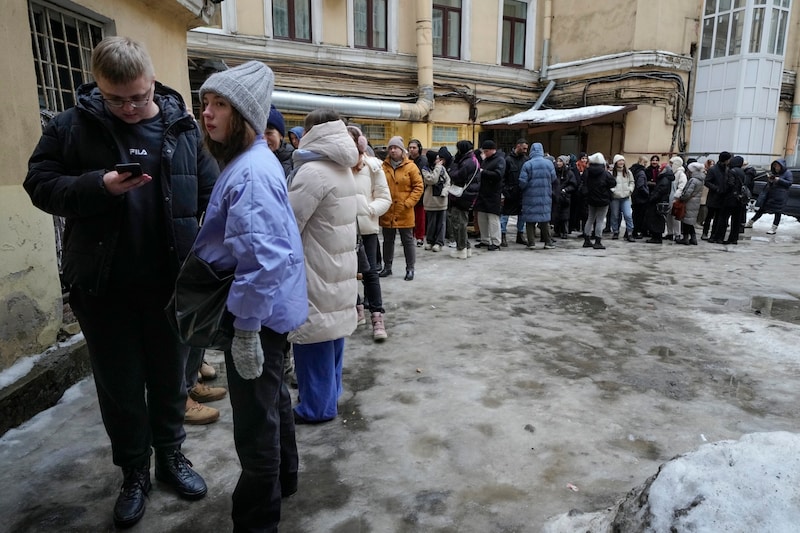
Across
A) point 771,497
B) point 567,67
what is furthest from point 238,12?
point 771,497

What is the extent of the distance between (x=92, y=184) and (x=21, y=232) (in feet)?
5.73

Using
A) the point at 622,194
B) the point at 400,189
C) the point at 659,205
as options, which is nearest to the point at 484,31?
the point at 622,194

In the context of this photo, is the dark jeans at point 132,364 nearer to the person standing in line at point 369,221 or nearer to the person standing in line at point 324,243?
the person standing in line at point 324,243

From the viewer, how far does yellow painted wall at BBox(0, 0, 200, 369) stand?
10.7ft

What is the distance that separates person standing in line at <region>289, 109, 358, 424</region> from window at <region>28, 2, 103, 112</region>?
226cm

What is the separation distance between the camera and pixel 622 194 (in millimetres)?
10242

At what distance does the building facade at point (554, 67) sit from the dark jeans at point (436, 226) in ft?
18.8

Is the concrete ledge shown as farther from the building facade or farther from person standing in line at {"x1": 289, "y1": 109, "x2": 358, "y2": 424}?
the building facade

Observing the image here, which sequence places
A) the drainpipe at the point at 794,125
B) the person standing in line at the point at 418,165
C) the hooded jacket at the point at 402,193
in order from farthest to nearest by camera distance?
the drainpipe at the point at 794,125 < the person standing in line at the point at 418,165 < the hooded jacket at the point at 402,193

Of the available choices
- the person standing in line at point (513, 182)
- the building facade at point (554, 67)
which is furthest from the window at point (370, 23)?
the person standing in line at point (513, 182)

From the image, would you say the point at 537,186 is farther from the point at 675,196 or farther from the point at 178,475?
the point at 178,475

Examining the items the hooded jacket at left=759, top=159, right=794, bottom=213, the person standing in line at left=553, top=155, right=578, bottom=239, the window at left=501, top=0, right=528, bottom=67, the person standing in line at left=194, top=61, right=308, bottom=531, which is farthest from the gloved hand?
the window at left=501, top=0, right=528, bottom=67

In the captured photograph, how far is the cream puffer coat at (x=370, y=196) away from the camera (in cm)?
486

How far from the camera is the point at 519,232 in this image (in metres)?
10.2
